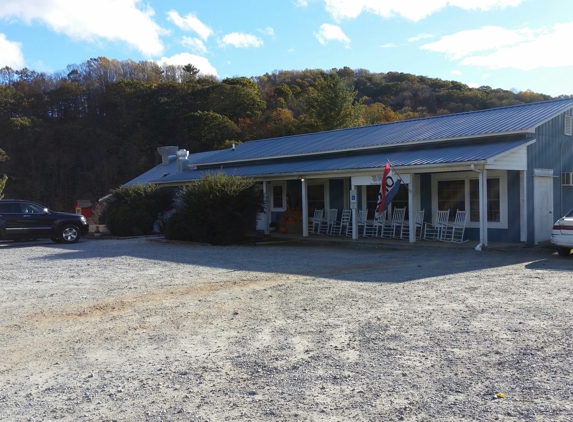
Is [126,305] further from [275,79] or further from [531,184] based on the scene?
[275,79]

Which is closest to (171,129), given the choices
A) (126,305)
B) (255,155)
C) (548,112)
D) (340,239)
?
(255,155)

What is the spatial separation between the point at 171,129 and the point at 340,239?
37.9 metres

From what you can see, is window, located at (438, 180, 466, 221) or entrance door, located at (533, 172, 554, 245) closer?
entrance door, located at (533, 172, 554, 245)

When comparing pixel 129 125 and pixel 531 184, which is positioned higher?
pixel 129 125

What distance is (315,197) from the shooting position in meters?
22.4

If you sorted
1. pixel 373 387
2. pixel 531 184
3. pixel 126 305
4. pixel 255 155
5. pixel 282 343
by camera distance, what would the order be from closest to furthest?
1. pixel 373 387
2. pixel 282 343
3. pixel 126 305
4. pixel 531 184
5. pixel 255 155

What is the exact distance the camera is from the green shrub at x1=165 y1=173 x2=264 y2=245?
1919cm

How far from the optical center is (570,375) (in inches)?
197

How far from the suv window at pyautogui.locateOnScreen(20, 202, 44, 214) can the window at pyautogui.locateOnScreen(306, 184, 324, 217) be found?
382 inches

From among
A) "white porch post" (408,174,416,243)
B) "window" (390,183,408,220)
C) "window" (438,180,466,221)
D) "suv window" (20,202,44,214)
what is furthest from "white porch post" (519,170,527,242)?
"suv window" (20,202,44,214)

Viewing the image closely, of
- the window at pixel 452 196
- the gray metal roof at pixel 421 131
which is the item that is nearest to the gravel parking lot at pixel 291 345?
the window at pixel 452 196

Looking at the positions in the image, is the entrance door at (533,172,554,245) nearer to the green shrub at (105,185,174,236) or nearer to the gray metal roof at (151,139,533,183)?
the gray metal roof at (151,139,533,183)

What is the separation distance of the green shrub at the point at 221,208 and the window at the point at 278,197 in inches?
149

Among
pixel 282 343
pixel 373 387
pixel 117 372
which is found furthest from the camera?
pixel 282 343
